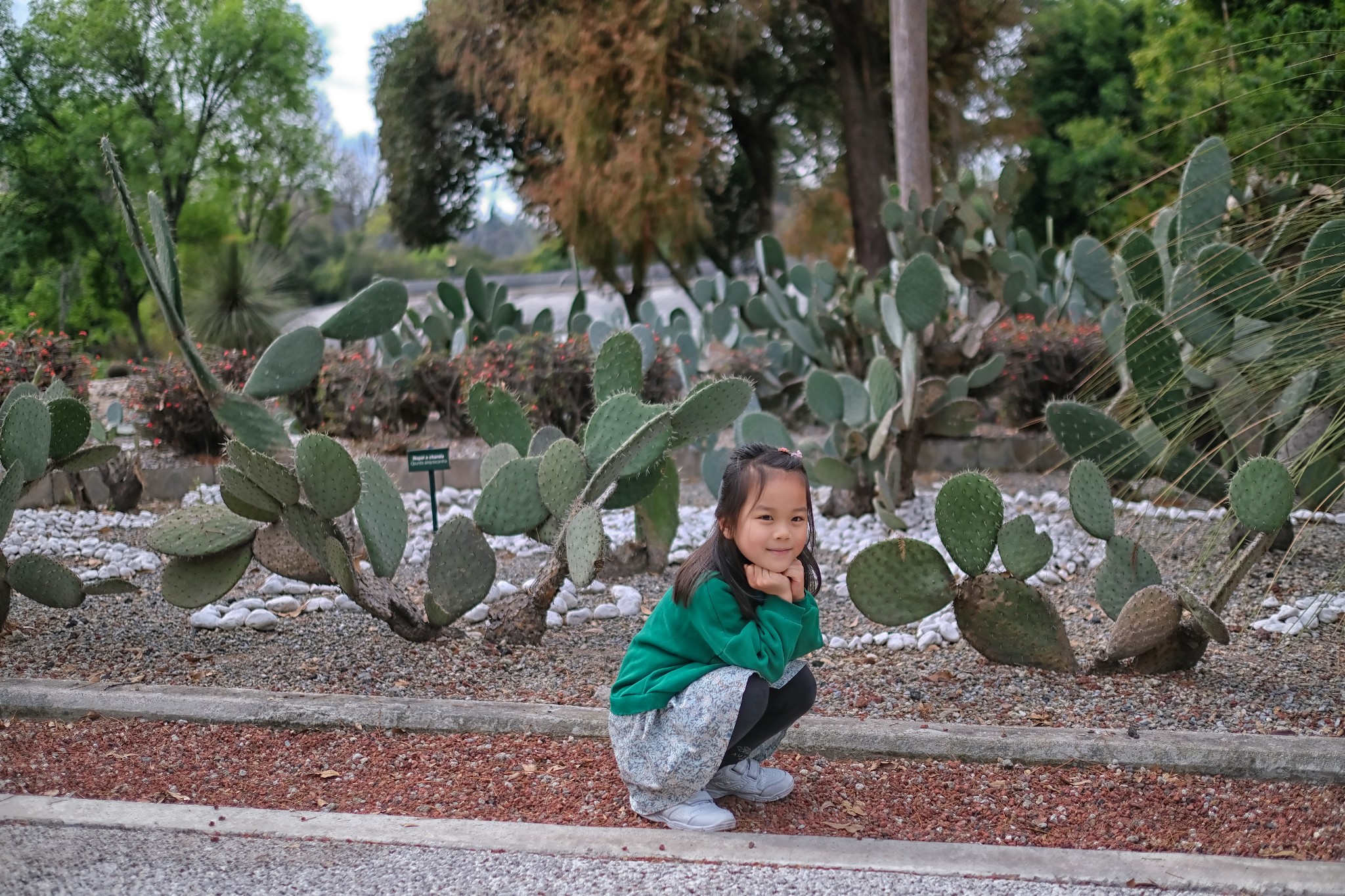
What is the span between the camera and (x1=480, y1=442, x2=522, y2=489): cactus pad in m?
4.20

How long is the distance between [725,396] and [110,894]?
2142mm

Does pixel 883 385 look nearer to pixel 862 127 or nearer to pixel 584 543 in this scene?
pixel 584 543

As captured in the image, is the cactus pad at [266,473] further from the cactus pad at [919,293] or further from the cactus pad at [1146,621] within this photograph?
the cactus pad at [919,293]

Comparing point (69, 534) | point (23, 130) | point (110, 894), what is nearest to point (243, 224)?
point (23, 130)

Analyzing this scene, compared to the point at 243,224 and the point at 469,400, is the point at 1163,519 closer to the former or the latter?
the point at 469,400

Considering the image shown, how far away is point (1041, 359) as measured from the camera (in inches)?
350

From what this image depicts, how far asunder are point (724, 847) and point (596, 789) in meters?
0.45

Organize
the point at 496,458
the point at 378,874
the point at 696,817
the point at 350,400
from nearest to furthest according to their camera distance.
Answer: the point at 378,874 → the point at 696,817 → the point at 496,458 → the point at 350,400

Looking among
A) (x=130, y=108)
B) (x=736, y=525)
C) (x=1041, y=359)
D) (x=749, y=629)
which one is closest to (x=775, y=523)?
(x=736, y=525)

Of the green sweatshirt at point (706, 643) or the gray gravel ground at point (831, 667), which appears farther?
the gray gravel ground at point (831, 667)

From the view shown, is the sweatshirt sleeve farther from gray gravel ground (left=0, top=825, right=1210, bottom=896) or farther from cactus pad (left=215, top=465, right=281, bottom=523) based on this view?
cactus pad (left=215, top=465, right=281, bottom=523)

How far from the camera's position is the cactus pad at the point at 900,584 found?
353 cm

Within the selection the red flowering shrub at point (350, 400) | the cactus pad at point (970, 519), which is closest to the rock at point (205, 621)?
the cactus pad at point (970, 519)

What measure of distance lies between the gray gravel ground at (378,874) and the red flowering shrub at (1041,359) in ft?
21.5
